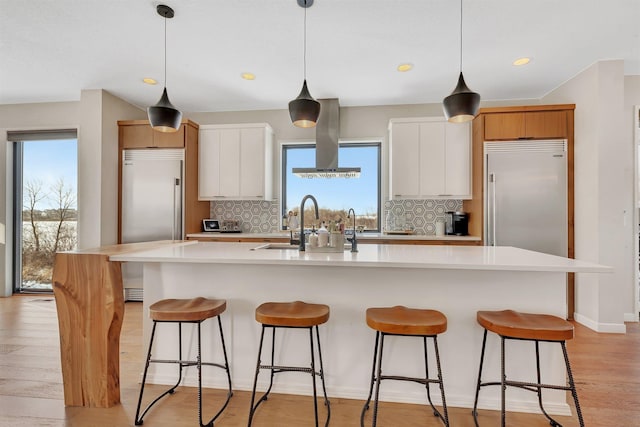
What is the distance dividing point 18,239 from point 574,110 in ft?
24.7

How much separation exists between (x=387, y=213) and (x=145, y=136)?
348cm

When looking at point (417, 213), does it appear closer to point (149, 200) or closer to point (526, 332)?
point (526, 332)

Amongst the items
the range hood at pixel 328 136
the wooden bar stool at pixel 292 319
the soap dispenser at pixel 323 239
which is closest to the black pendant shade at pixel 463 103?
the soap dispenser at pixel 323 239

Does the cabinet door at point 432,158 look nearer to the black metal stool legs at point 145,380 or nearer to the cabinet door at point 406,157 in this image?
the cabinet door at point 406,157

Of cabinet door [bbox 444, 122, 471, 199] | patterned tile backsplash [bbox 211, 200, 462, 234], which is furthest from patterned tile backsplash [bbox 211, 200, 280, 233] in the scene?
cabinet door [bbox 444, 122, 471, 199]

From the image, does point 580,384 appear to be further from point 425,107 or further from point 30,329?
point 30,329

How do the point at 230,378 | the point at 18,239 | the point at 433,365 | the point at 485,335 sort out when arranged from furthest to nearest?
the point at 18,239, the point at 230,378, the point at 433,365, the point at 485,335

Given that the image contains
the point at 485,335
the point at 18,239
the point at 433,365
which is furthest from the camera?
the point at 18,239

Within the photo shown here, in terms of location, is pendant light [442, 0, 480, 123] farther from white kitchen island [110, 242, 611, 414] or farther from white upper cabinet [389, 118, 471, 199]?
white upper cabinet [389, 118, 471, 199]

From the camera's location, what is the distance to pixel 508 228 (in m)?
3.57

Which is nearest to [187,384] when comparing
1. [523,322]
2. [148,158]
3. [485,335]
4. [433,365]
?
[433,365]

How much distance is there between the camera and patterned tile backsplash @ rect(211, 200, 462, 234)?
4383 mm

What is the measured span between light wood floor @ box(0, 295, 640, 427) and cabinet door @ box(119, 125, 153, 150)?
2531 millimetres

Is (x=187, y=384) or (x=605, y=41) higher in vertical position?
(x=605, y=41)
